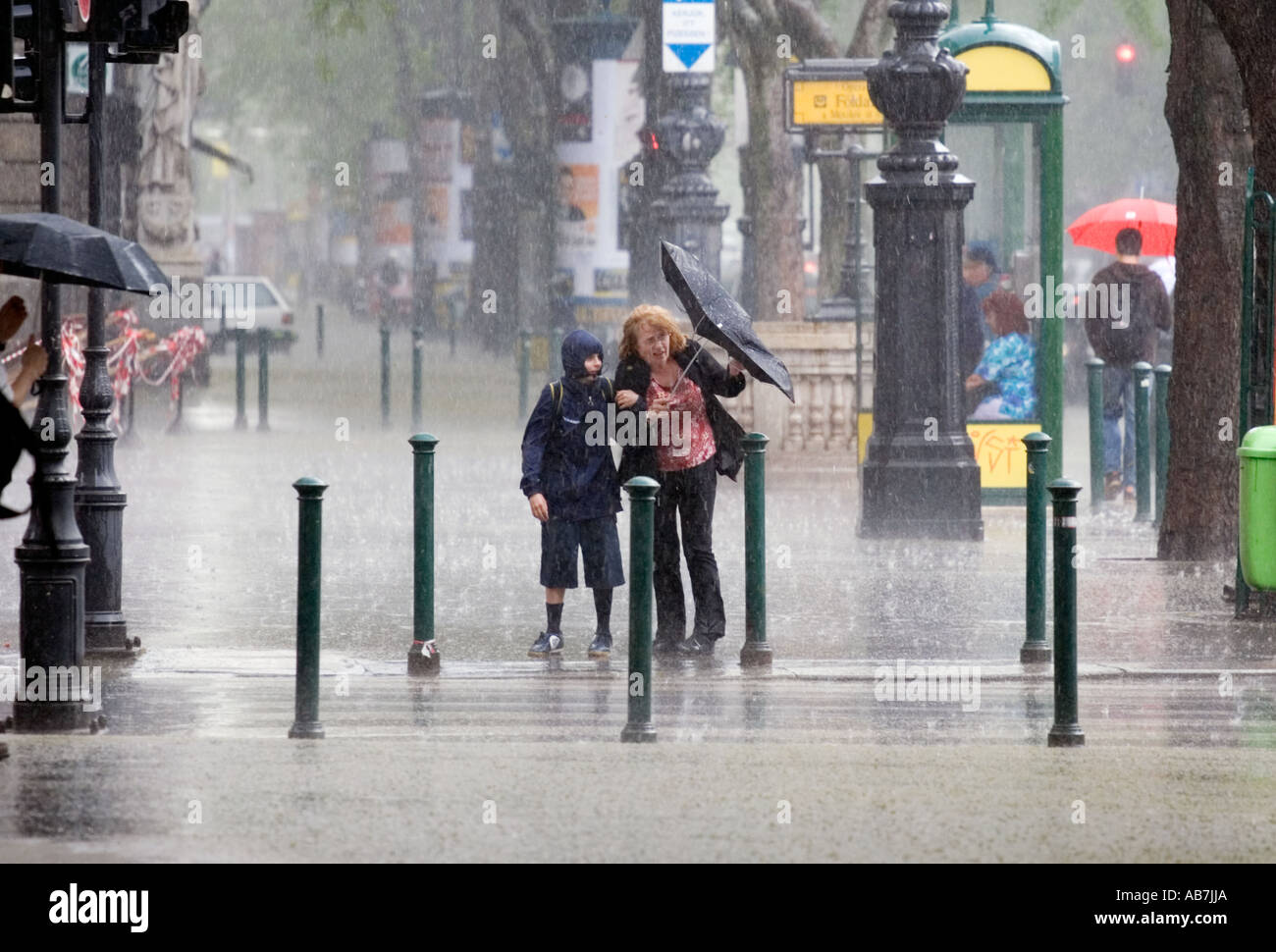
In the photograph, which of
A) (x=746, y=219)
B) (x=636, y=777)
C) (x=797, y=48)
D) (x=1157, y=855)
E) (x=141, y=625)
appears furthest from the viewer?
(x=746, y=219)

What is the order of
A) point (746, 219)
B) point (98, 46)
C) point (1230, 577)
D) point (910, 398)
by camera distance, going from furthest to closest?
point (746, 219), point (910, 398), point (1230, 577), point (98, 46)

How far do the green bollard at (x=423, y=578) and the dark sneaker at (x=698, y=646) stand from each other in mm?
1211

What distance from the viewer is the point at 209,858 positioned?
6.91 meters

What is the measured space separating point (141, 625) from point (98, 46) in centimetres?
288

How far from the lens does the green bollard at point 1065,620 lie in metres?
9.21

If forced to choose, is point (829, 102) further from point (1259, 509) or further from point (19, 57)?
point (19, 57)

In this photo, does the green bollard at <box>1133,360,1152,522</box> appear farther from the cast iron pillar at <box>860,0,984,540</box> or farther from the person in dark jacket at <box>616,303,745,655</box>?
the person in dark jacket at <box>616,303,745,655</box>

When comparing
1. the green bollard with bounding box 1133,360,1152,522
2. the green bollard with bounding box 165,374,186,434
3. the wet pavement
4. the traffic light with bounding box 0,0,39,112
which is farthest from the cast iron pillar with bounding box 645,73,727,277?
the traffic light with bounding box 0,0,39,112

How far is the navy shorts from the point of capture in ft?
38.8

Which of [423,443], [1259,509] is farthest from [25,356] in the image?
[1259,509]

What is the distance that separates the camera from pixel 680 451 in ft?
38.4
